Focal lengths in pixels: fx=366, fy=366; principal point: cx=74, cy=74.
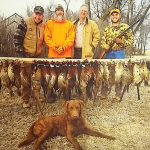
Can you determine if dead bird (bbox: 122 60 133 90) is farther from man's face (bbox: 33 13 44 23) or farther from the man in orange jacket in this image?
man's face (bbox: 33 13 44 23)

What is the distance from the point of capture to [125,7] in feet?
14.2

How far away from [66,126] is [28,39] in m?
1.14

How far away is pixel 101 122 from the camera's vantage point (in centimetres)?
351

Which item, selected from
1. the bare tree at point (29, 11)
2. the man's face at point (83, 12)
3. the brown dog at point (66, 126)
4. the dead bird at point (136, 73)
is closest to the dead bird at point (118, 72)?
the dead bird at point (136, 73)

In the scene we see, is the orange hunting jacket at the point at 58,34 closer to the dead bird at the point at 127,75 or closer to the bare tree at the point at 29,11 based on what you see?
the bare tree at the point at 29,11

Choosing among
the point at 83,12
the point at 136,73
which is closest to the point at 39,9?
the point at 83,12

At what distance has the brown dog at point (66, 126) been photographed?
324 cm

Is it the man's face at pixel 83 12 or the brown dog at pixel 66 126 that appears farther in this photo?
the man's face at pixel 83 12

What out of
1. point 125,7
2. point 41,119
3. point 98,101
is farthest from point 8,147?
point 125,7

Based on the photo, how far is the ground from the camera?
3170 mm

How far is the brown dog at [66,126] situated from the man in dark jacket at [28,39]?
60cm

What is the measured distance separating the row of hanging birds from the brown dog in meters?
0.43

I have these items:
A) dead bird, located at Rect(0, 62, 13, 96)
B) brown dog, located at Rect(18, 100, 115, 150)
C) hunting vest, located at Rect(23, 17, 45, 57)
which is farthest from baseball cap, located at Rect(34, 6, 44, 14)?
brown dog, located at Rect(18, 100, 115, 150)

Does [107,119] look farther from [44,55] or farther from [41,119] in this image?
[44,55]
